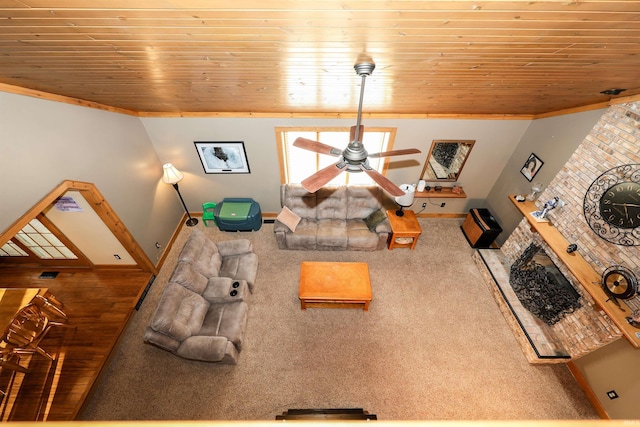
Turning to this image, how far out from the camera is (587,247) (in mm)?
3533

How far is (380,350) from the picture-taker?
3908 mm

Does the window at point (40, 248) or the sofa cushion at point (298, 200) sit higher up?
the sofa cushion at point (298, 200)

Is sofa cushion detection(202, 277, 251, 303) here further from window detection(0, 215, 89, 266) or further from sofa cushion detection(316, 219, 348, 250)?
window detection(0, 215, 89, 266)

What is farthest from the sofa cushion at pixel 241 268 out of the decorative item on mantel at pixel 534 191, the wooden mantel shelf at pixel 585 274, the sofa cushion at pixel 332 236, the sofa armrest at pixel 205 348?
the decorative item on mantel at pixel 534 191

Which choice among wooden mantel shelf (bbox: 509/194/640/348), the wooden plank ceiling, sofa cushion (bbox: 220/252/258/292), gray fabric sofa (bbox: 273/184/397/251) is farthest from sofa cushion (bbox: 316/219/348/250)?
wooden mantel shelf (bbox: 509/194/640/348)

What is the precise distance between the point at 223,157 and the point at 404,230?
146 inches

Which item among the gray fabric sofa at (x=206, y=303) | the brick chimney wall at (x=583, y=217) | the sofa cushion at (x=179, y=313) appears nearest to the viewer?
the brick chimney wall at (x=583, y=217)

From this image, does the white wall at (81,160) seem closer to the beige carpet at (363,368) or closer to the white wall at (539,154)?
the beige carpet at (363,368)

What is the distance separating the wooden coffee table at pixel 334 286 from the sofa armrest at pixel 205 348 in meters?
1.24

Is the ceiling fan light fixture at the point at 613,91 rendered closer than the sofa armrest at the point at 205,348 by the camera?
Yes

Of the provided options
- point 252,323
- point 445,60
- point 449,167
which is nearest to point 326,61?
point 445,60

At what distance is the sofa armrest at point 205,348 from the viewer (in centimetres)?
340

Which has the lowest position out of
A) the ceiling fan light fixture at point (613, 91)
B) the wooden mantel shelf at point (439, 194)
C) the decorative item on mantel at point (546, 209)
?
the decorative item on mantel at point (546, 209)

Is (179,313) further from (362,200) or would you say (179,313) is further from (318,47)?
(362,200)
